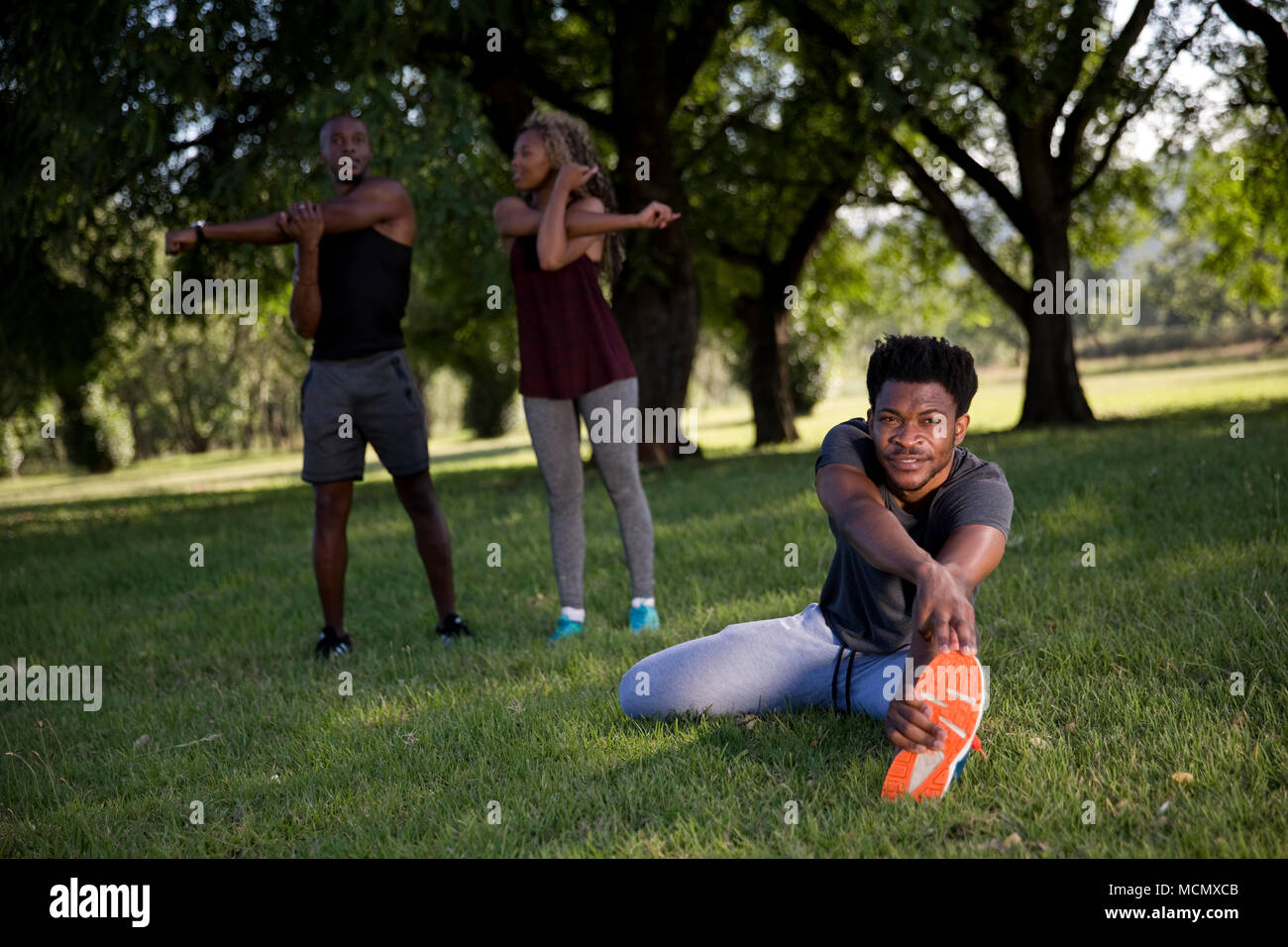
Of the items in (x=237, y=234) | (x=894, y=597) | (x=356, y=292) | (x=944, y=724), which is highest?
(x=237, y=234)

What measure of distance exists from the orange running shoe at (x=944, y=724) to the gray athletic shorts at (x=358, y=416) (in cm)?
312

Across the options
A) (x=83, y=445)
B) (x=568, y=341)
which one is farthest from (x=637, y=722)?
(x=83, y=445)

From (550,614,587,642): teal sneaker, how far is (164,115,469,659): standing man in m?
0.61

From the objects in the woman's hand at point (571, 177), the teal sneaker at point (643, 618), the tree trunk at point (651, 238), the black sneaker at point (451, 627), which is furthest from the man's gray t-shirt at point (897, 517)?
the tree trunk at point (651, 238)

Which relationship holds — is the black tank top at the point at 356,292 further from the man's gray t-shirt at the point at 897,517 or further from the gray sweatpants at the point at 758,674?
the man's gray t-shirt at the point at 897,517

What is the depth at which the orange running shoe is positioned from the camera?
2643mm

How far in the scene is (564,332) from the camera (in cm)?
497

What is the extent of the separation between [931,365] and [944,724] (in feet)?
3.48

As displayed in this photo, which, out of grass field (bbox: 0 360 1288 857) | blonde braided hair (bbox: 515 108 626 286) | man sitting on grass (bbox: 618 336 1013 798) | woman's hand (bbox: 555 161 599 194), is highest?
blonde braided hair (bbox: 515 108 626 286)

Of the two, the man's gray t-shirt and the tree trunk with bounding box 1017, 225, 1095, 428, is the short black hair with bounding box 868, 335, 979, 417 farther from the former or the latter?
the tree trunk with bounding box 1017, 225, 1095, 428

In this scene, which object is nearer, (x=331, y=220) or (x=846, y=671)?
(x=846, y=671)

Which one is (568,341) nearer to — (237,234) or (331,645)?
(237,234)

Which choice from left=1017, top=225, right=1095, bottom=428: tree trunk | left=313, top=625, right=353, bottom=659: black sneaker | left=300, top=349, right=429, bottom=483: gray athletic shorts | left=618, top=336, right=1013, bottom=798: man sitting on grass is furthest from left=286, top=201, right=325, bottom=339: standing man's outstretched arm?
left=1017, top=225, right=1095, bottom=428: tree trunk
